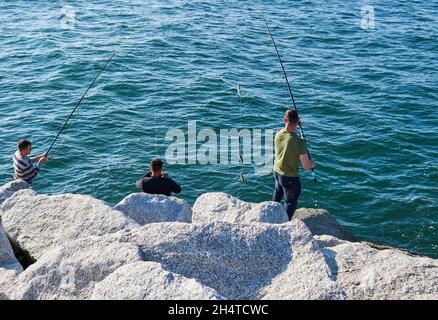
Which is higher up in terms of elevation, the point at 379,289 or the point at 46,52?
the point at 379,289

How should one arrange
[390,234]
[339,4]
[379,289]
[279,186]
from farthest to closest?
[339,4]
[390,234]
[279,186]
[379,289]

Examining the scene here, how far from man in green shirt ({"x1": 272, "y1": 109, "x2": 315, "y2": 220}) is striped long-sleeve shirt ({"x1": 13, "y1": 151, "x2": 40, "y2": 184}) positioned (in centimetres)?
518

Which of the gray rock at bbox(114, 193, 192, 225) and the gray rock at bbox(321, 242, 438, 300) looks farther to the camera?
the gray rock at bbox(114, 193, 192, 225)

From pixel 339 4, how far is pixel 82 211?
79.9 feet

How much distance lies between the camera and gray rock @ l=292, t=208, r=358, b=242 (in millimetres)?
10586

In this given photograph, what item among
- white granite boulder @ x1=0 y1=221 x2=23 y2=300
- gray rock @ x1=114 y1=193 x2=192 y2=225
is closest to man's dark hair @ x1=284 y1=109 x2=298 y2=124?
gray rock @ x1=114 y1=193 x2=192 y2=225

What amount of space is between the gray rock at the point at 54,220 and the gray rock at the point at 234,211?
5.07 ft

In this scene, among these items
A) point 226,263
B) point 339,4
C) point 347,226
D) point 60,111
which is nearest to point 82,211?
point 226,263

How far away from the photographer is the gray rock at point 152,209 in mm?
9109

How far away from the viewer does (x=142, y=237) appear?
7188mm

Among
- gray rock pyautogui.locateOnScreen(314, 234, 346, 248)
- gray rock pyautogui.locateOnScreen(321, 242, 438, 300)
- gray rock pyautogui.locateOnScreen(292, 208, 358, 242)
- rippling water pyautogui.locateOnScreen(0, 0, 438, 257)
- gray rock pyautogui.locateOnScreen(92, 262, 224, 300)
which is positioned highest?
gray rock pyautogui.locateOnScreen(92, 262, 224, 300)

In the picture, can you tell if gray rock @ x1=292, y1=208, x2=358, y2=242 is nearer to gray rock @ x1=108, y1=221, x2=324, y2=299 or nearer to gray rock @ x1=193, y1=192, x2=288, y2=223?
gray rock @ x1=193, y1=192, x2=288, y2=223

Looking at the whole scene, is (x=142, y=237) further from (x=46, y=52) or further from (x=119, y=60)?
(x=46, y=52)

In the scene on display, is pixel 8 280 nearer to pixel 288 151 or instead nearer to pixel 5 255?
pixel 5 255
